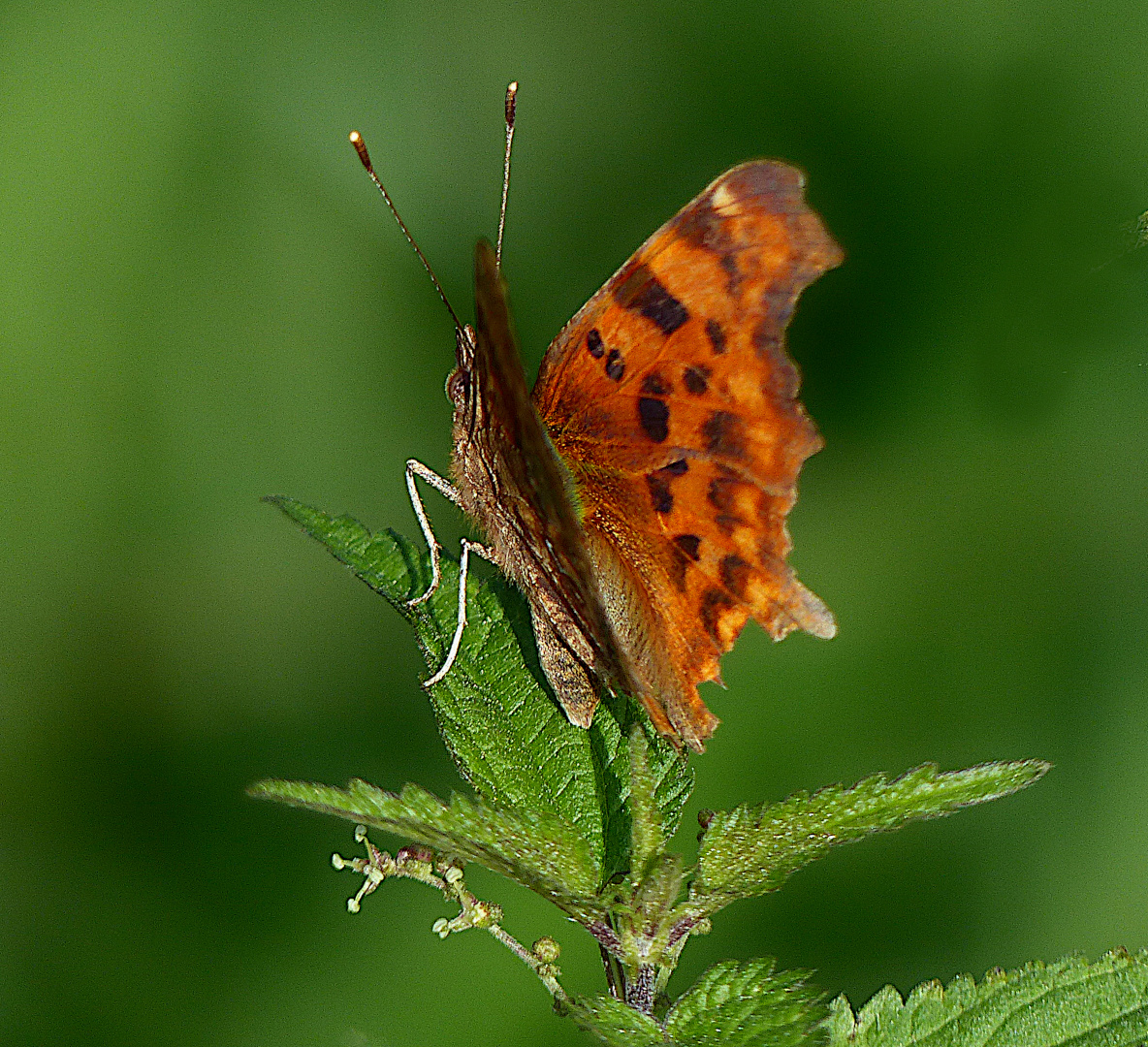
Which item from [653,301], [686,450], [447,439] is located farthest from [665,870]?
[447,439]

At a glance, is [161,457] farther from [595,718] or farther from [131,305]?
[595,718]

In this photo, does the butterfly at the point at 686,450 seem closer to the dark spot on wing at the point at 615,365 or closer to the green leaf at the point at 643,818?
the dark spot on wing at the point at 615,365

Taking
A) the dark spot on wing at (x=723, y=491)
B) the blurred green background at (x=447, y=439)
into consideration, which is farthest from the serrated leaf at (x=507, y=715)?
the blurred green background at (x=447, y=439)

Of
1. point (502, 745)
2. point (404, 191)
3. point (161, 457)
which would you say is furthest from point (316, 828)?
point (404, 191)

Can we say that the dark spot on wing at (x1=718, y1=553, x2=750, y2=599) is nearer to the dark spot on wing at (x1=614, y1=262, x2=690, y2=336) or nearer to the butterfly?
the butterfly

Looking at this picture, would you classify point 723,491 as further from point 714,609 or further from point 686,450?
point 714,609

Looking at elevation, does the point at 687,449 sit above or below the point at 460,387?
below
